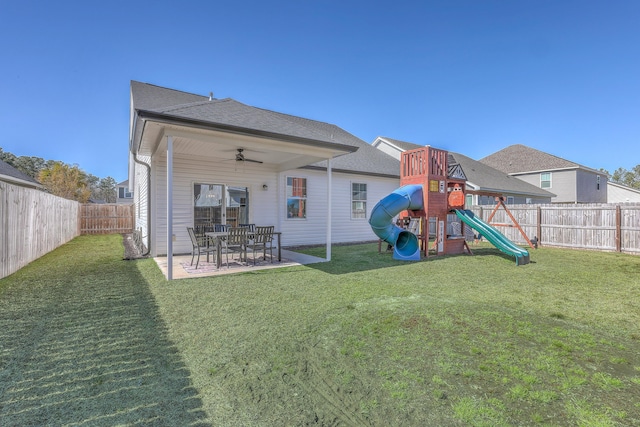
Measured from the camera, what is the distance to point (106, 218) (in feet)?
55.8

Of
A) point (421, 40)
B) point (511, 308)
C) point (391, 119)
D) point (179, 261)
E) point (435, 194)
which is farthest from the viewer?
point (391, 119)

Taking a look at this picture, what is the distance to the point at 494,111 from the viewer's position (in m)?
16.0

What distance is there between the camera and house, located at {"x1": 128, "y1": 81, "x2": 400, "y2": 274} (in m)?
5.91

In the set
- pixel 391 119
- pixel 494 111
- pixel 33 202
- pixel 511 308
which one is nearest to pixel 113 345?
pixel 511 308

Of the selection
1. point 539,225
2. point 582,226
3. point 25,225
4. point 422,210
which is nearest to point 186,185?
point 25,225

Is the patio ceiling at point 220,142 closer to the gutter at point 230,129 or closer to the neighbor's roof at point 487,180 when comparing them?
the gutter at point 230,129

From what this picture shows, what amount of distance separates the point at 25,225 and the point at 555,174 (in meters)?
31.5

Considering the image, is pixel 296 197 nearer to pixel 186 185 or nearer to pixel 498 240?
pixel 186 185

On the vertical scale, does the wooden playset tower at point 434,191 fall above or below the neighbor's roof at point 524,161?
below

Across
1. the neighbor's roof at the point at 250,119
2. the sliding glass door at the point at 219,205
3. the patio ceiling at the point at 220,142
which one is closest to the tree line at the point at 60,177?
the neighbor's roof at the point at 250,119

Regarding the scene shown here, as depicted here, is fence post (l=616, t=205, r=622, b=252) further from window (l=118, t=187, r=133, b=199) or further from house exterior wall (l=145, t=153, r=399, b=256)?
window (l=118, t=187, r=133, b=199)

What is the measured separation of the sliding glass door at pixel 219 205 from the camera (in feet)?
29.3

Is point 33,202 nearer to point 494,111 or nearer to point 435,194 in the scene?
point 435,194

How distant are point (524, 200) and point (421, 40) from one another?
16.1m
